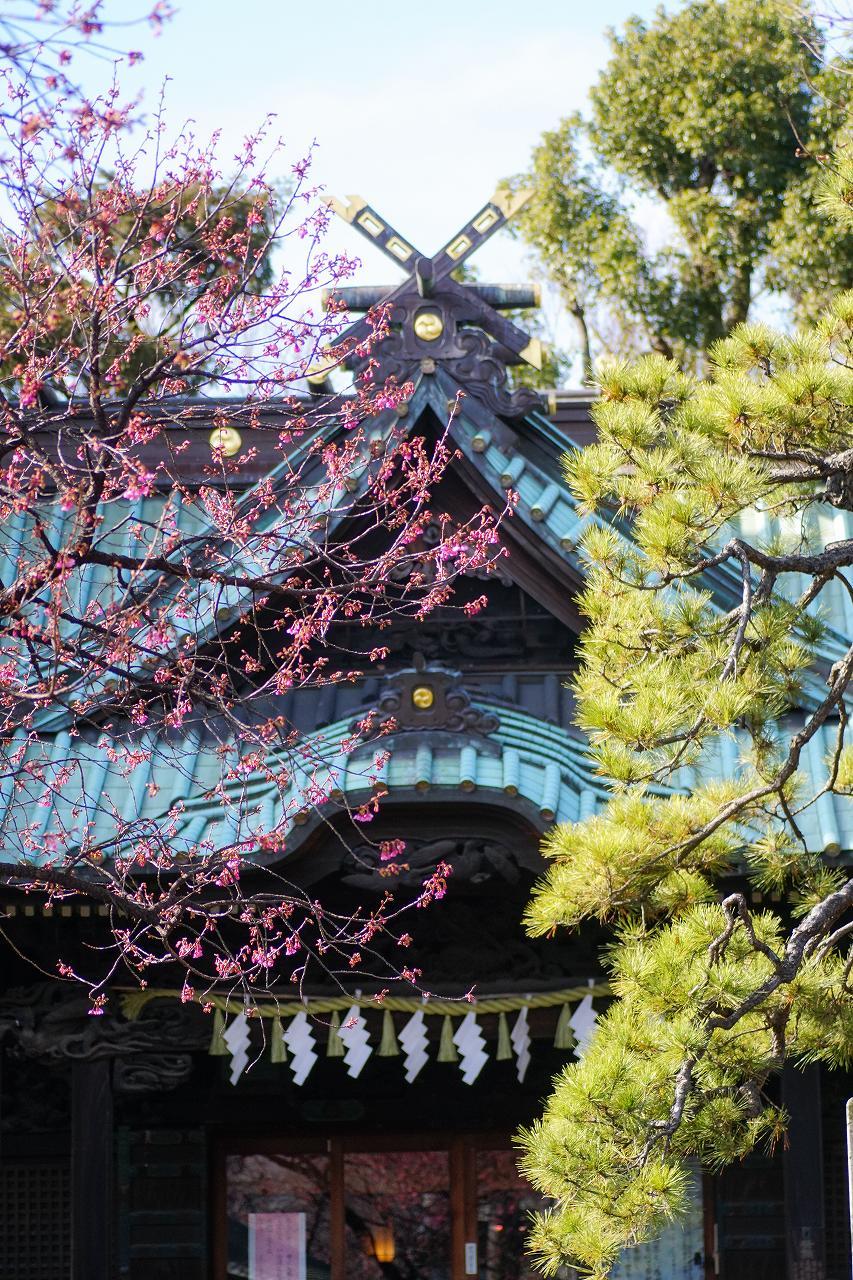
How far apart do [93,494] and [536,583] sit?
4.72 m

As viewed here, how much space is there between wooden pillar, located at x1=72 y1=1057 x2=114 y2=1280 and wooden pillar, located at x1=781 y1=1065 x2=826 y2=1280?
3.57m

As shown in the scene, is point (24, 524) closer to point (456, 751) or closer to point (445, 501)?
point (445, 501)

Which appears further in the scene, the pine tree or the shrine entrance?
the shrine entrance

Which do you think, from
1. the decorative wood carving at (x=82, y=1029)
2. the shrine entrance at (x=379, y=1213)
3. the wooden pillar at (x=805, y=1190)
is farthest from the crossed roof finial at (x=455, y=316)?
the shrine entrance at (x=379, y=1213)

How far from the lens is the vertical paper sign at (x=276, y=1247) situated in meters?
10.7

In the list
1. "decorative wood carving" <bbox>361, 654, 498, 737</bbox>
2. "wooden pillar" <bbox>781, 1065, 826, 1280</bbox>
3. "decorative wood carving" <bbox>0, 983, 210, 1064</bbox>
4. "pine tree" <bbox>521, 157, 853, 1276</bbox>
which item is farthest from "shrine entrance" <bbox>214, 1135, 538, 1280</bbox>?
"pine tree" <bbox>521, 157, 853, 1276</bbox>

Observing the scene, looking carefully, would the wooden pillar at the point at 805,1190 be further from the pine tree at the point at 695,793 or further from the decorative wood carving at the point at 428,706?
the decorative wood carving at the point at 428,706

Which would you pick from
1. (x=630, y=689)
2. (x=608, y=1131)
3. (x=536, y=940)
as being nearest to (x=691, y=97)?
(x=536, y=940)

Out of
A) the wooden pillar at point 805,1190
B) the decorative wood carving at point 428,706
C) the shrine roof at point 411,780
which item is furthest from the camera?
the decorative wood carving at point 428,706

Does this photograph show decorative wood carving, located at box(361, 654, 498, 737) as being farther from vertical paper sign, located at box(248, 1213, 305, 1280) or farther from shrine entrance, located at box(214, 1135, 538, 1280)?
vertical paper sign, located at box(248, 1213, 305, 1280)

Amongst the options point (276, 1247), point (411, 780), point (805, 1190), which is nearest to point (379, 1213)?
point (276, 1247)

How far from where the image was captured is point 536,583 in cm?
984

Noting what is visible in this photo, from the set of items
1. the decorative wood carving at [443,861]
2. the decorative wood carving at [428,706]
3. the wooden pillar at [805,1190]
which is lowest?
the wooden pillar at [805,1190]

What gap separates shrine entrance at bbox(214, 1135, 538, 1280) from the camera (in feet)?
35.0
